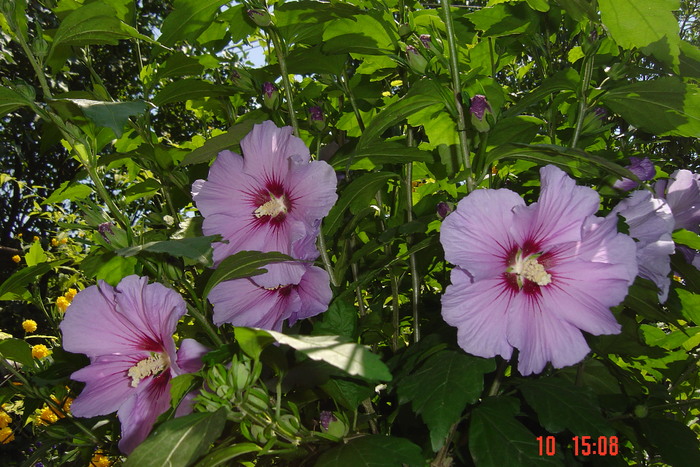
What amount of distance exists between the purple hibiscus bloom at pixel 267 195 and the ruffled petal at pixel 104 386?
0.58 feet

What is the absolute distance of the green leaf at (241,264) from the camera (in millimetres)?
577

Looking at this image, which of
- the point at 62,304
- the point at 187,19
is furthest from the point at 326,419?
Result: the point at 62,304

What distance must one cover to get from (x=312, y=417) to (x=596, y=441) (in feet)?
1.20

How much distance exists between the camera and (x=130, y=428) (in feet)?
2.01

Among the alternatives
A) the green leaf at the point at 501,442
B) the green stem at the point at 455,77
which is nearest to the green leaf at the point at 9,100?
the green stem at the point at 455,77

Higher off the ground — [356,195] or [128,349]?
[356,195]

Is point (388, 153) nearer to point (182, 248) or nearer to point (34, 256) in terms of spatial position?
point (182, 248)

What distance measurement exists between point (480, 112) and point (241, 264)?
315mm

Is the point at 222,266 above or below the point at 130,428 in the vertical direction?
above

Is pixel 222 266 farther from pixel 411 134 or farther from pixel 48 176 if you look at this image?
pixel 48 176

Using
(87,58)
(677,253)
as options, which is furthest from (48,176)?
(677,253)

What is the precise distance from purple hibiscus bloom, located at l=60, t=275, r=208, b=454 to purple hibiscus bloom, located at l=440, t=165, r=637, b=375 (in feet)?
0.98

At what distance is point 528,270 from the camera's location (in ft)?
1.98

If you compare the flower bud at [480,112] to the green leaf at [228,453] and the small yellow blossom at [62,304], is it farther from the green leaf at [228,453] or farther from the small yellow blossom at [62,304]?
the small yellow blossom at [62,304]
